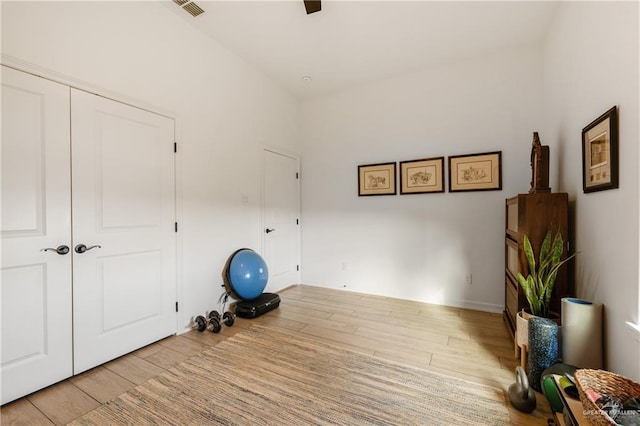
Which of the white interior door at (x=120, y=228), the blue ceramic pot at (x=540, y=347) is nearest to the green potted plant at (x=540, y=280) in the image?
the blue ceramic pot at (x=540, y=347)

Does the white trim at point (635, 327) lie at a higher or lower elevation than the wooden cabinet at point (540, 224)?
lower

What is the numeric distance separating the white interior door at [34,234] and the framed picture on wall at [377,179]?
3170 millimetres

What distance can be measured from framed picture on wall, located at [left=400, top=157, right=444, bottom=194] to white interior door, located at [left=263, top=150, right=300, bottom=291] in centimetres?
170

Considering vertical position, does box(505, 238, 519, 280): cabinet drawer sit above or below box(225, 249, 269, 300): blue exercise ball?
above

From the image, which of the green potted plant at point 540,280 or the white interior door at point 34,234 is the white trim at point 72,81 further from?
the green potted plant at point 540,280

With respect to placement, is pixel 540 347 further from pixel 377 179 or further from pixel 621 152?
pixel 377 179

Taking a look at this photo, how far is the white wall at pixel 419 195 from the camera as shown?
122 inches

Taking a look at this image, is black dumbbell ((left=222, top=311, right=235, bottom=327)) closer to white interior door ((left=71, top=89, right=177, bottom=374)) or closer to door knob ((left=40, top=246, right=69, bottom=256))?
white interior door ((left=71, top=89, right=177, bottom=374))

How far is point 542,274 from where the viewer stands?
2031 millimetres

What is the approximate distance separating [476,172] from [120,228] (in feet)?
12.2

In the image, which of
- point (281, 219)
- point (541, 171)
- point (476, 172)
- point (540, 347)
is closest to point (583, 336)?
point (540, 347)

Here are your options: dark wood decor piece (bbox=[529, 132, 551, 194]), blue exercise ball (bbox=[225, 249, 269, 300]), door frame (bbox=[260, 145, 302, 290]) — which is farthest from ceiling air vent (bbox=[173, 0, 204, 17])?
dark wood decor piece (bbox=[529, 132, 551, 194])

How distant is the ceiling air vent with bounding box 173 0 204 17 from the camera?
2.42 m

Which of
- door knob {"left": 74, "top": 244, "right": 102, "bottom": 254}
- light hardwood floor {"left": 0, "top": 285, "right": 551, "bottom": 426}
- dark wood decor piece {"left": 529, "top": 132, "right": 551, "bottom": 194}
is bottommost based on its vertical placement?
light hardwood floor {"left": 0, "top": 285, "right": 551, "bottom": 426}
